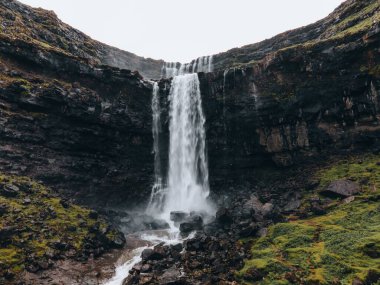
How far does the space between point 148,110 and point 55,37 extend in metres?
21.5

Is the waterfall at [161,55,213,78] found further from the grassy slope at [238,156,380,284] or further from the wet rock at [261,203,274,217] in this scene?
the grassy slope at [238,156,380,284]

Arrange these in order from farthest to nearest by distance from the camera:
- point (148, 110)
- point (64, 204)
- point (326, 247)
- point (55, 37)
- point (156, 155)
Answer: point (55, 37)
point (156, 155)
point (148, 110)
point (64, 204)
point (326, 247)

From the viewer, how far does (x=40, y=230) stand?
24.5m

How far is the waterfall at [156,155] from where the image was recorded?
43000 mm

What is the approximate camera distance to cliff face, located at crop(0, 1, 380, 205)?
34906 mm

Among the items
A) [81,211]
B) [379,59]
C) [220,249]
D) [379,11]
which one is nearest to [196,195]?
[81,211]

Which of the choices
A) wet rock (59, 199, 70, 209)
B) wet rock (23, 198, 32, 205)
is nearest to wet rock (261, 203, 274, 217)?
wet rock (59, 199, 70, 209)

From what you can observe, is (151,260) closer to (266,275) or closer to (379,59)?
(266,275)

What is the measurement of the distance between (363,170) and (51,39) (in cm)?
4899

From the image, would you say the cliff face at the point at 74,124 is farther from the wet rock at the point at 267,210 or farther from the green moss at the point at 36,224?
the wet rock at the point at 267,210

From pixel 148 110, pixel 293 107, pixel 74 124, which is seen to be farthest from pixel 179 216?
pixel 293 107

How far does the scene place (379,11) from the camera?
37.5 metres

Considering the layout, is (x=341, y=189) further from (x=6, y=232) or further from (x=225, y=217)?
(x=6, y=232)

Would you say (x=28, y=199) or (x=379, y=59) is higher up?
(x=379, y=59)
